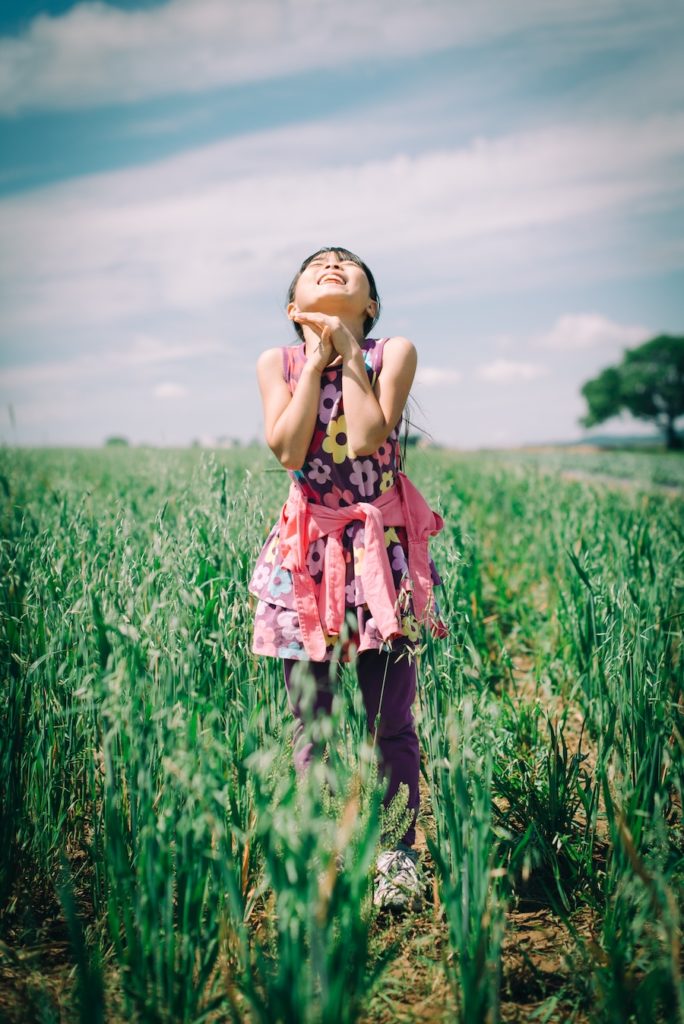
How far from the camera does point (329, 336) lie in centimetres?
182

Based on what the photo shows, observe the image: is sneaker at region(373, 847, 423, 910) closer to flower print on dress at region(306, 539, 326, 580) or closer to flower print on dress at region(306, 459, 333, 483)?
flower print on dress at region(306, 539, 326, 580)

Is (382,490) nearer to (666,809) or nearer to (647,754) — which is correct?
(647,754)

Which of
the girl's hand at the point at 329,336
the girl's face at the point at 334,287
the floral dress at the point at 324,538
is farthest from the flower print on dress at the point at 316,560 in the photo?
the girl's face at the point at 334,287

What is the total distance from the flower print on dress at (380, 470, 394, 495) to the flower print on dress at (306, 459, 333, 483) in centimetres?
13

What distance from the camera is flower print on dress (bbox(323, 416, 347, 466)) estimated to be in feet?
6.16

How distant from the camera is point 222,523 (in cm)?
237

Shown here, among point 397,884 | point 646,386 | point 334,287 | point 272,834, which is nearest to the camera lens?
point 272,834

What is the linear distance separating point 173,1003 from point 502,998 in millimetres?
671

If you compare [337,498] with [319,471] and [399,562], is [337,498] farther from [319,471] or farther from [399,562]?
[399,562]

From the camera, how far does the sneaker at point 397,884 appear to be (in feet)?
5.65

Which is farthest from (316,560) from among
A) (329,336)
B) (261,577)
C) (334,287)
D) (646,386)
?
(646,386)

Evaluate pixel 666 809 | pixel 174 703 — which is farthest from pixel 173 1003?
pixel 666 809

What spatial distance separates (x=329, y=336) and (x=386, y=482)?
0.39 m

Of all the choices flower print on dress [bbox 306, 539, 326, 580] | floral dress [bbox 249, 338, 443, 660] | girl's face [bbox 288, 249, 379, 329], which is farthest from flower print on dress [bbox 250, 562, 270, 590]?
girl's face [bbox 288, 249, 379, 329]
